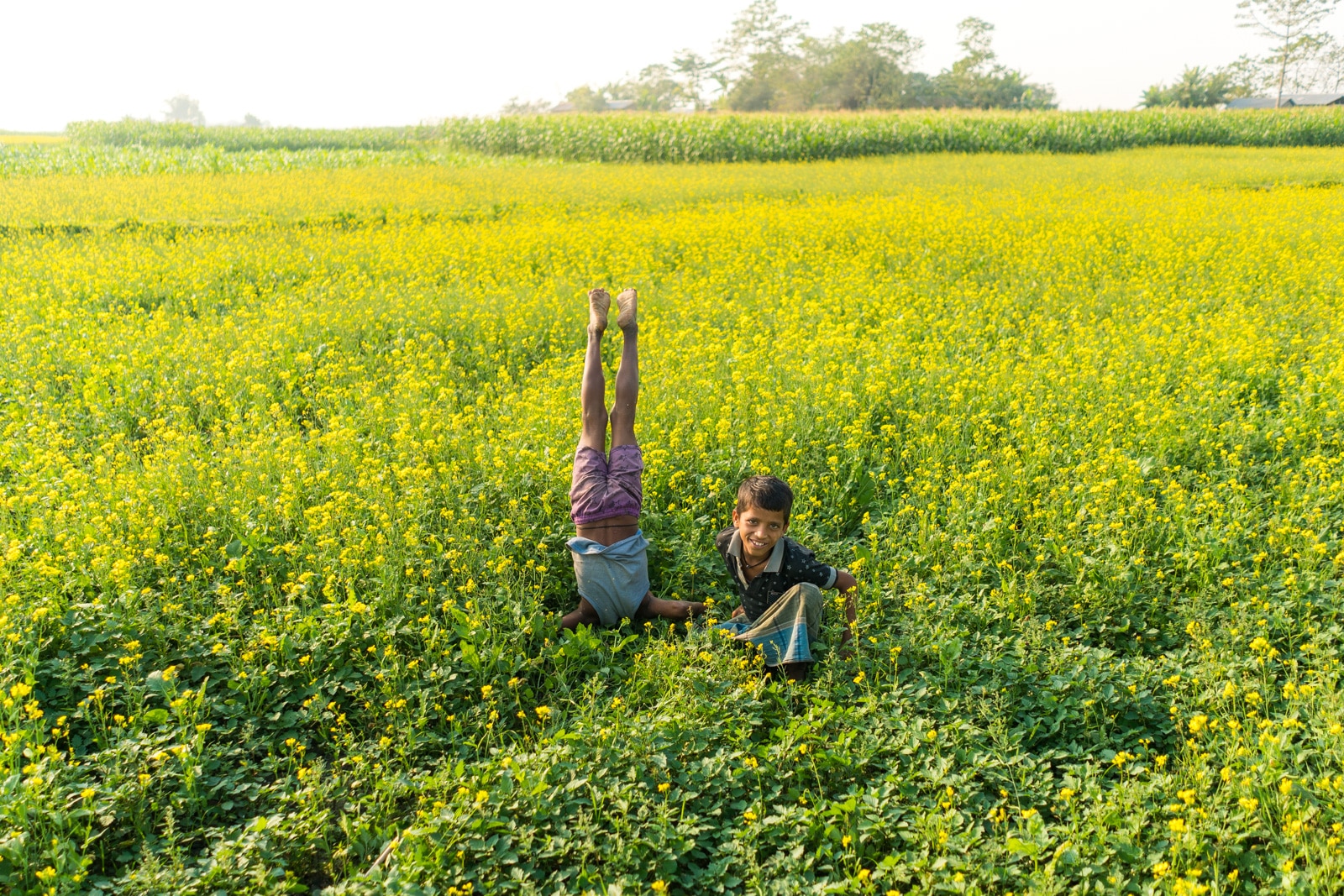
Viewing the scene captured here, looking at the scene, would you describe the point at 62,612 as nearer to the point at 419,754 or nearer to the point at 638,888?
the point at 419,754

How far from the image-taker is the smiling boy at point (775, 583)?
3854mm

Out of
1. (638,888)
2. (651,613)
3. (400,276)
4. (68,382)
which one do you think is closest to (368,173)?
(400,276)

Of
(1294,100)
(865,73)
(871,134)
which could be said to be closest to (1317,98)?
(1294,100)

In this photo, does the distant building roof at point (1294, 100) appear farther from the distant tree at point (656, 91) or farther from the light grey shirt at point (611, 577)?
the light grey shirt at point (611, 577)

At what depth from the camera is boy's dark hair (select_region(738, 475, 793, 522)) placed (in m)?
3.89

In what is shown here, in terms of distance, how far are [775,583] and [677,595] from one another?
67cm

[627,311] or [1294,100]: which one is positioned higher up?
[1294,100]

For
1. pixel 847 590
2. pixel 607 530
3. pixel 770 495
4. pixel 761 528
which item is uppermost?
pixel 770 495

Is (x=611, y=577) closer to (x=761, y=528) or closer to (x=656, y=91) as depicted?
(x=761, y=528)

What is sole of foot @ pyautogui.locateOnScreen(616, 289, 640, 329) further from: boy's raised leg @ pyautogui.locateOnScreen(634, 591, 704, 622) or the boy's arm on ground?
the boy's arm on ground

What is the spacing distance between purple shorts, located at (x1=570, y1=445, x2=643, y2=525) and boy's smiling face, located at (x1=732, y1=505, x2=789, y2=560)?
66 centimetres

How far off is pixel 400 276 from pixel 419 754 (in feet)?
24.6

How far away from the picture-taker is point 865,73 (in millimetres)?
67875

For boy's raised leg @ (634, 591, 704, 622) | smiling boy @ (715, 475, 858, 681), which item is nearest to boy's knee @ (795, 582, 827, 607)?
smiling boy @ (715, 475, 858, 681)
